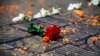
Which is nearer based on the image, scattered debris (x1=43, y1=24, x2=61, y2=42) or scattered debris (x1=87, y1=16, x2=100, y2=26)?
scattered debris (x1=43, y1=24, x2=61, y2=42)

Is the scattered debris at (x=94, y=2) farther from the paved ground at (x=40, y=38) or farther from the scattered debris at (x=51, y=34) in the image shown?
the scattered debris at (x=51, y=34)

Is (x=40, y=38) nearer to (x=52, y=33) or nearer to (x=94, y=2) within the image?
(x=52, y=33)

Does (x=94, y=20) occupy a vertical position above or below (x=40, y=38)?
above

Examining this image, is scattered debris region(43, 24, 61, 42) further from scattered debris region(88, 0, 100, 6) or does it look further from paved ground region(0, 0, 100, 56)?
scattered debris region(88, 0, 100, 6)

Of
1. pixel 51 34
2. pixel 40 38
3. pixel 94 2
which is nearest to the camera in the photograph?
pixel 51 34

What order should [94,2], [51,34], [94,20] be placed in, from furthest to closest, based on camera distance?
1. [94,2]
2. [94,20]
3. [51,34]

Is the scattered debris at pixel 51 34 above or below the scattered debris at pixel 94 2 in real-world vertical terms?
below

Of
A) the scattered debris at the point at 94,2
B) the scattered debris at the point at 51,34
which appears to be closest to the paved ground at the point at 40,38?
the scattered debris at the point at 51,34

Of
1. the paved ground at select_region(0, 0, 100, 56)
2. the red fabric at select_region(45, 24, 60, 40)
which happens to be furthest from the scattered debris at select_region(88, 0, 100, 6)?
the red fabric at select_region(45, 24, 60, 40)

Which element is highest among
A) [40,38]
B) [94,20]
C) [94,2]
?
[94,2]

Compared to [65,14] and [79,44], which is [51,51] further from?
[65,14]

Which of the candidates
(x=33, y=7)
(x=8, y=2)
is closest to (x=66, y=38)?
(x=33, y=7)

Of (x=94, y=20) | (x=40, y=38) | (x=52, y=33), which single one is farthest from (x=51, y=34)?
(x=94, y=20)

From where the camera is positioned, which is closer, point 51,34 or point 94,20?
point 51,34
